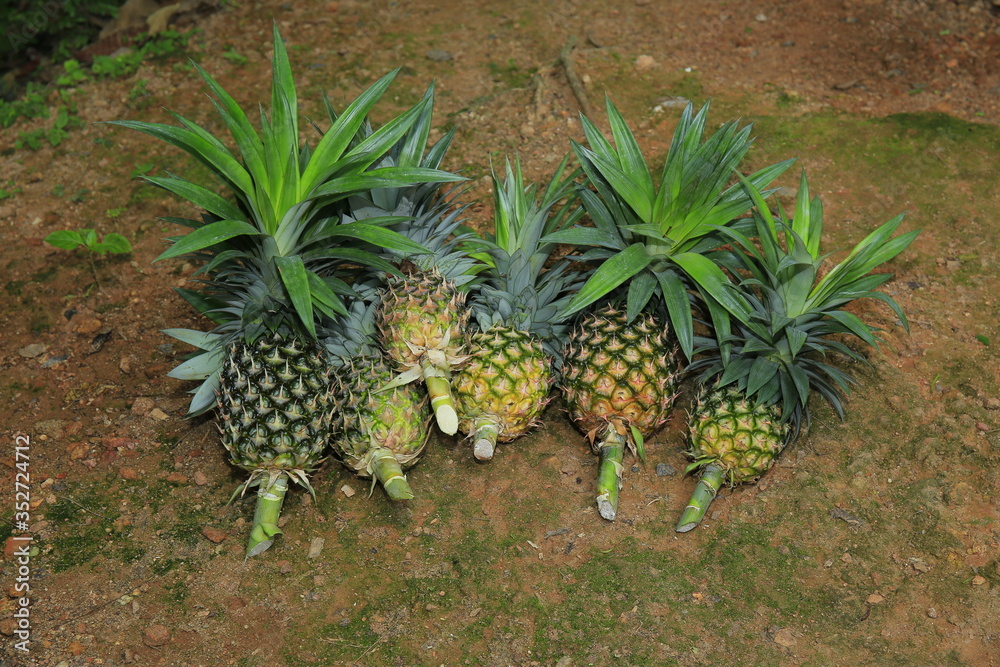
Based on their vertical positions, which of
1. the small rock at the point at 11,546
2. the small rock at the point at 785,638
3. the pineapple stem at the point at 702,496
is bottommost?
the small rock at the point at 785,638

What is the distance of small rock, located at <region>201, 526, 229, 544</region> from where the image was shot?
3.94 meters

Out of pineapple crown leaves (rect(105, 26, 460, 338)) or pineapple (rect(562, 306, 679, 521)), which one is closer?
pineapple crown leaves (rect(105, 26, 460, 338))

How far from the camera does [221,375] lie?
3912mm

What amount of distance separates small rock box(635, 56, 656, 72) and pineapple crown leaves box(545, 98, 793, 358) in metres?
3.07

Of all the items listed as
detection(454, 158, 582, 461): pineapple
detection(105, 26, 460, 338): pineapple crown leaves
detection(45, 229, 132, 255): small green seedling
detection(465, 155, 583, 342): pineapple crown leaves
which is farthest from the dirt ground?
detection(105, 26, 460, 338): pineapple crown leaves

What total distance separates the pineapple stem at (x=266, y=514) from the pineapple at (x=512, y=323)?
0.95 metres

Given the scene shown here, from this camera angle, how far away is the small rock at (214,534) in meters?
3.94

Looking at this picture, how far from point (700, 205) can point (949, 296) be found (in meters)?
2.14

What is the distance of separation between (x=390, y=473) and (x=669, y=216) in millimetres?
1839

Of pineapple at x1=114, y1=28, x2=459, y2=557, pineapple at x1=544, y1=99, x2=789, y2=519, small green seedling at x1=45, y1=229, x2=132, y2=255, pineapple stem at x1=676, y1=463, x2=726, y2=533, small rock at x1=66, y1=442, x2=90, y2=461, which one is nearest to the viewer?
pineapple at x1=114, y1=28, x2=459, y2=557

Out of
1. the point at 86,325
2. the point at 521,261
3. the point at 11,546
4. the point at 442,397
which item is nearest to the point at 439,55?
the point at 521,261

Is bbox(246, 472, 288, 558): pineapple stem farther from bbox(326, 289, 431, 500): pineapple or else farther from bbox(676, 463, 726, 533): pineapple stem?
bbox(676, 463, 726, 533): pineapple stem

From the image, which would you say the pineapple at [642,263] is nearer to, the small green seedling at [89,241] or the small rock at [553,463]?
the small rock at [553,463]

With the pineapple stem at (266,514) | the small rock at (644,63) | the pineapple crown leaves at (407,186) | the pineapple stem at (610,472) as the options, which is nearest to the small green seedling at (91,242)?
the pineapple crown leaves at (407,186)
